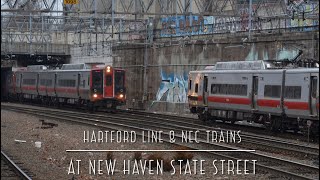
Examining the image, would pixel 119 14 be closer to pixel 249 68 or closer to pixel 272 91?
pixel 249 68

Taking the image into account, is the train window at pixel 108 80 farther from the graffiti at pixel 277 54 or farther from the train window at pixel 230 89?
the train window at pixel 230 89

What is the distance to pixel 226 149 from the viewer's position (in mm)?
15758

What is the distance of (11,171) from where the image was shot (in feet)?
41.3

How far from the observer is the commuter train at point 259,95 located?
19.3 meters

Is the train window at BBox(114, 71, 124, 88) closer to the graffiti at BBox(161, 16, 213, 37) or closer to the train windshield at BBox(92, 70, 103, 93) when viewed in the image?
the train windshield at BBox(92, 70, 103, 93)

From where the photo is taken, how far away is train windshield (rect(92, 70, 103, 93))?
34188 millimetres

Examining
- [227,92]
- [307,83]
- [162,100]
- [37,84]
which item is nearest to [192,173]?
[307,83]

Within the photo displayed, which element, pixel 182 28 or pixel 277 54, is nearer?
pixel 277 54

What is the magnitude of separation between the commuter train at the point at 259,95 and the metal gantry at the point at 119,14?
3.19 m

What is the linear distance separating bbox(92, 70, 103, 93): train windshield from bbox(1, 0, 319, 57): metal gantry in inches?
117

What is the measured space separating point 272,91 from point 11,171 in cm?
1213

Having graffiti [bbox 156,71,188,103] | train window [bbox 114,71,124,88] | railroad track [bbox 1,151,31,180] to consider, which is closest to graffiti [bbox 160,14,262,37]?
graffiti [bbox 156,71,188,103]

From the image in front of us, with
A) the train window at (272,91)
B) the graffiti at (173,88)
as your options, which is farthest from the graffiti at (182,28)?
the train window at (272,91)

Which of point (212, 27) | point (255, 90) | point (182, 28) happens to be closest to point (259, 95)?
point (255, 90)
